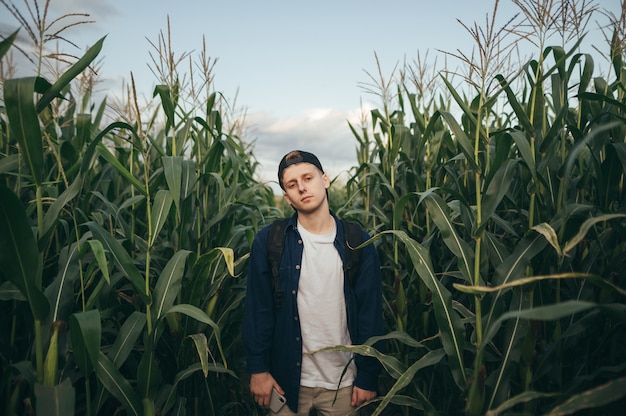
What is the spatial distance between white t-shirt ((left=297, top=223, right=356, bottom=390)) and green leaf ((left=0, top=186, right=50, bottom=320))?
4.03ft

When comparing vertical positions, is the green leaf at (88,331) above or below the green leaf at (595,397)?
above

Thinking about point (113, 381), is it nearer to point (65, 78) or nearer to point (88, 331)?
point (88, 331)

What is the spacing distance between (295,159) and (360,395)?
1305 millimetres

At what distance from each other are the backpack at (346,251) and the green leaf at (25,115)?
1.17 metres

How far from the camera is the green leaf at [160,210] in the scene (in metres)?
1.92

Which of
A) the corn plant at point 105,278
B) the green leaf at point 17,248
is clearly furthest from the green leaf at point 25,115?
the green leaf at point 17,248

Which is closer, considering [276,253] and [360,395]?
[360,395]

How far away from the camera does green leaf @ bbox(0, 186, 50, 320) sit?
1.36 metres

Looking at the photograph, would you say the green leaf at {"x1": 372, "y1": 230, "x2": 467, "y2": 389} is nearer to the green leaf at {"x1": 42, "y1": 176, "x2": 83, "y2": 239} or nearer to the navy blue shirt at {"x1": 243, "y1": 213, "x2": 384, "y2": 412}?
the navy blue shirt at {"x1": 243, "y1": 213, "x2": 384, "y2": 412}

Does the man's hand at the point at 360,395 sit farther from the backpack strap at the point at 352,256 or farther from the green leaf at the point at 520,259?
the green leaf at the point at 520,259

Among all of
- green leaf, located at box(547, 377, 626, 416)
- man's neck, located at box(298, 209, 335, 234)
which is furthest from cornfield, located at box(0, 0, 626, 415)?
man's neck, located at box(298, 209, 335, 234)

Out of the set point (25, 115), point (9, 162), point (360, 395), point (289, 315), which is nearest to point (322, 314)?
point (289, 315)

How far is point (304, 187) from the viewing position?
7.27 feet

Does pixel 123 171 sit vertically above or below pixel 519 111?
below
